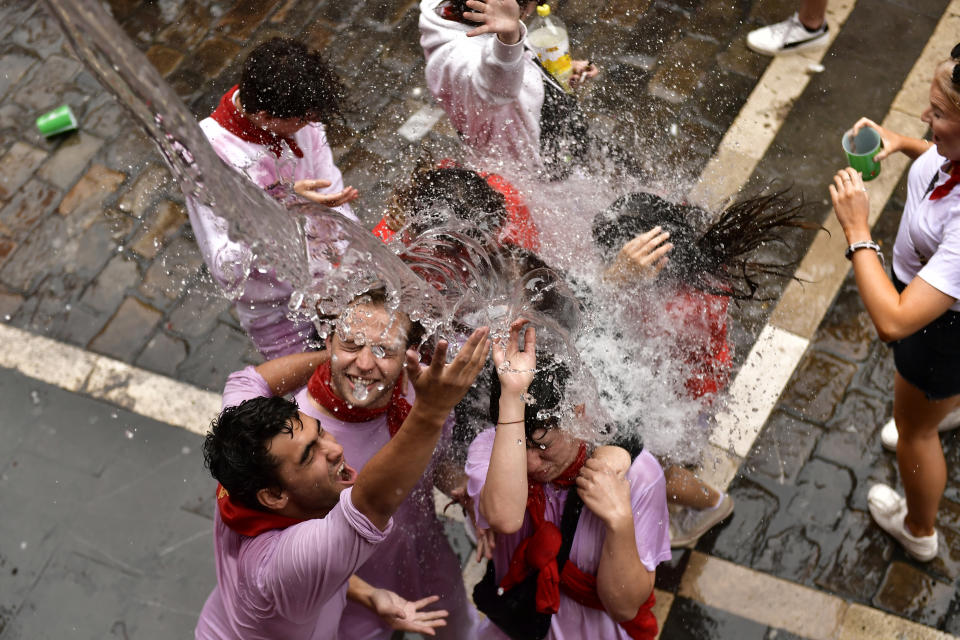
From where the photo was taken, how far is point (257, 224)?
10.8 ft

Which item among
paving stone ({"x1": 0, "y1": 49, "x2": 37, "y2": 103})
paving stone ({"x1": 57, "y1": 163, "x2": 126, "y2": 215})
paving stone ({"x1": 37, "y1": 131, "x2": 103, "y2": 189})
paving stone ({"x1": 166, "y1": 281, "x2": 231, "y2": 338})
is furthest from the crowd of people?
paving stone ({"x1": 0, "y1": 49, "x2": 37, "y2": 103})

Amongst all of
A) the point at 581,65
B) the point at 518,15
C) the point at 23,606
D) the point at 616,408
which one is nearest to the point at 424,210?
the point at 518,15

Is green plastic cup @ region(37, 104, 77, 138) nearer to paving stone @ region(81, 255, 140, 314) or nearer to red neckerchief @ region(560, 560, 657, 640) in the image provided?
paving stone @ region(81, 255, 140, 314)

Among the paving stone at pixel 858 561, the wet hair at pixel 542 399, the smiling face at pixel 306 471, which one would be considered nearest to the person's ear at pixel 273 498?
the smiling face at pixel 306 471

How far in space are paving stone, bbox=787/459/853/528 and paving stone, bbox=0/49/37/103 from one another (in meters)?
5.90

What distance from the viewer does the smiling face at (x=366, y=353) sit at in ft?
10.7

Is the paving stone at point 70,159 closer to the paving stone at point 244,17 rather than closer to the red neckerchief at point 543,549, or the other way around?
the paving stone at point 244,17

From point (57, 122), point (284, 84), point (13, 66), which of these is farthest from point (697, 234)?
point (13, 66)

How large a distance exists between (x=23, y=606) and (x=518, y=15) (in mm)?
3897

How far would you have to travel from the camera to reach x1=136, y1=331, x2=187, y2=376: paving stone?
5.20 meters

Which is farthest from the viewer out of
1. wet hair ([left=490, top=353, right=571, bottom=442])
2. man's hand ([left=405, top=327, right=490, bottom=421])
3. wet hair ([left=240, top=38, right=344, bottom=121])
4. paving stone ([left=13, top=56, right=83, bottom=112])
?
Answer: paving stone ([left=13, top=56, right=83, bottom=112])

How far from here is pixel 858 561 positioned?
4414mm

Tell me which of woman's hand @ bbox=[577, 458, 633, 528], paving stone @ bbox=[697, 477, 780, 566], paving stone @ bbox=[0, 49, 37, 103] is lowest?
paving stone @ bbox=[697, 477, 780, 566]

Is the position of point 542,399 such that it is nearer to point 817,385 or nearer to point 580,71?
point 580,71
